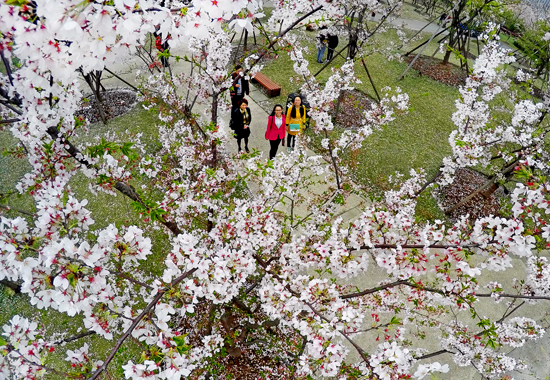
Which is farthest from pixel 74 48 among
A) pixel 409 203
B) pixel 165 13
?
pixel 409 203

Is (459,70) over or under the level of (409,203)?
over

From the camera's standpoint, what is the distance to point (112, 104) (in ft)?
34.2

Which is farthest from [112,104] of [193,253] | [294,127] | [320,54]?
[193,253]

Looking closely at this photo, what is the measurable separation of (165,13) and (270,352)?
4896mm

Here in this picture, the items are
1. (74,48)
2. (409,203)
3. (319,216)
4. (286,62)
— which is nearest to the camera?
(74,48)

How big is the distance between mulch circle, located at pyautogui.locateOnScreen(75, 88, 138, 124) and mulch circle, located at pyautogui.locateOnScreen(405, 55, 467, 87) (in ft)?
38.4

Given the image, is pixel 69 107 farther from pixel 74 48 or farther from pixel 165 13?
pixel 165 13

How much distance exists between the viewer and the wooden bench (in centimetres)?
1102

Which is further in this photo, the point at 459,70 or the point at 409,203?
the point at 459,70

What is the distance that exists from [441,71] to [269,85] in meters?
8.11

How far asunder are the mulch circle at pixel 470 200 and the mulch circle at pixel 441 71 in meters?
6.08

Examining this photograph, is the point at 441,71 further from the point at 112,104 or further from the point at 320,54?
the point at 112,104

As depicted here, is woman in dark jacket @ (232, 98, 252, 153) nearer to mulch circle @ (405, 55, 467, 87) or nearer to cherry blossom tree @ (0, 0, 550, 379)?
cherry blossom tree @ (0, 0, 550, 379)

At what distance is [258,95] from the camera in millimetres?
11336
